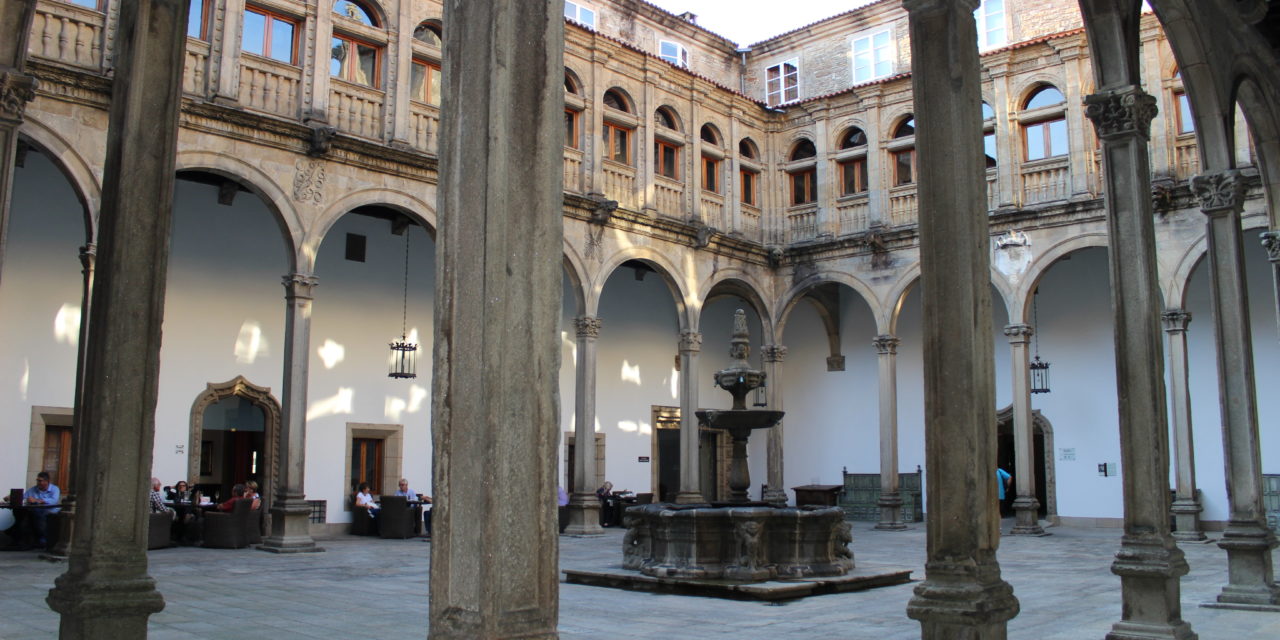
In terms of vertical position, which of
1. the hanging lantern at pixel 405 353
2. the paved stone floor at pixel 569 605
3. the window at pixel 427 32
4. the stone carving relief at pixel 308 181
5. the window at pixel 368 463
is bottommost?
the paved stone floor at pixel 569 605

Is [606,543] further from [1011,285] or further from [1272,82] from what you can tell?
[1272,82]

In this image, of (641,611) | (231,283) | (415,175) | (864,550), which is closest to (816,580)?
(641,611)

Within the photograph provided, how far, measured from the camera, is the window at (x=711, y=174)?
67.8 feet

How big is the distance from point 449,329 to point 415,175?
12.6m

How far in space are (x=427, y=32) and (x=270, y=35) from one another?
2799 mm

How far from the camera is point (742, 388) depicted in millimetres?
11438

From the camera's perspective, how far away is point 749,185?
2170 centimetres

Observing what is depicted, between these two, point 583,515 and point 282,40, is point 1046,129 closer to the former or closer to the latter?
point 583,515

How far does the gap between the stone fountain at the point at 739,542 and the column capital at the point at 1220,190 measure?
4247 millimetres

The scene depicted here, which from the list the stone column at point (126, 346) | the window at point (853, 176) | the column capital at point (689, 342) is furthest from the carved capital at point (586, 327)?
the stone column at point (126, 346)

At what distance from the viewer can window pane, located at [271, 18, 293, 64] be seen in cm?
1448

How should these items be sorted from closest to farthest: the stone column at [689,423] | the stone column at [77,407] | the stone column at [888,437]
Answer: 1. the stone column at [77,407]
2. the stone column at [689,423]
3. the stone column at [888,437]

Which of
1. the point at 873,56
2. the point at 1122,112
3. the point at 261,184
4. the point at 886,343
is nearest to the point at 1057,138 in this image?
the point at 886,343

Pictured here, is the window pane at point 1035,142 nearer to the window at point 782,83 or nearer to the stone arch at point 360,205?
the window at point 782,83
